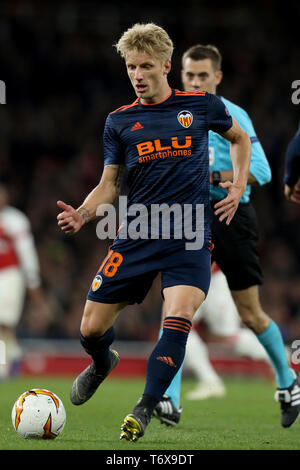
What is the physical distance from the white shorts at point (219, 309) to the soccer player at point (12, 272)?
254cm

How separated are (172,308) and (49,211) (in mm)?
11561

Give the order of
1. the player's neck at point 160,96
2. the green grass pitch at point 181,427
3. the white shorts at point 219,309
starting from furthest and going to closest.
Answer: the white shorts at point 219,309
the player's neck at point 160,96
the green grass pitch at point 181,427

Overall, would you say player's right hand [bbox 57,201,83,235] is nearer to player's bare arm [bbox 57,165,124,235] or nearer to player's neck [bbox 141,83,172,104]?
player's bare arm [bbox 57,165,124,235]

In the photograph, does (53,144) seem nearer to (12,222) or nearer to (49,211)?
(49,211)

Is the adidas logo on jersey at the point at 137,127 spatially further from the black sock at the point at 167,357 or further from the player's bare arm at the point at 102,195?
the black sock at the point at 167,357

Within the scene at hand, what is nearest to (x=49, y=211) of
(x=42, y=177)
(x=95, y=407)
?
(x=42, y=177)

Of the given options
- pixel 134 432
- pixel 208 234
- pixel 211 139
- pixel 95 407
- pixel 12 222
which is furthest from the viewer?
pixel 12 222

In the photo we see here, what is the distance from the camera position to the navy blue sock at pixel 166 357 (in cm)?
477

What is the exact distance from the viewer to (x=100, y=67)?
18.5 metres

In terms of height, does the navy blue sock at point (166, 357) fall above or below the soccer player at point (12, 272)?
below

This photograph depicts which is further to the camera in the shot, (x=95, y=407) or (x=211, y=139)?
(x=95, y=407)

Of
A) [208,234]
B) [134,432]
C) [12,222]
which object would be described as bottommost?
[134,432]

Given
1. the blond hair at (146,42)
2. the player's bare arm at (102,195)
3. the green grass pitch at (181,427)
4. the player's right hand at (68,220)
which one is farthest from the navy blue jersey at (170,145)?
the green grass pitch at (181,427)

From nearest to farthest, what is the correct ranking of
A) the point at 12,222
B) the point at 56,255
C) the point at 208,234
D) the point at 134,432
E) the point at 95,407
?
1. the point at 134,432
2. the point at 208,234
3. the point at 95,407
4. the point at 12,222
5. the point at 56,255
